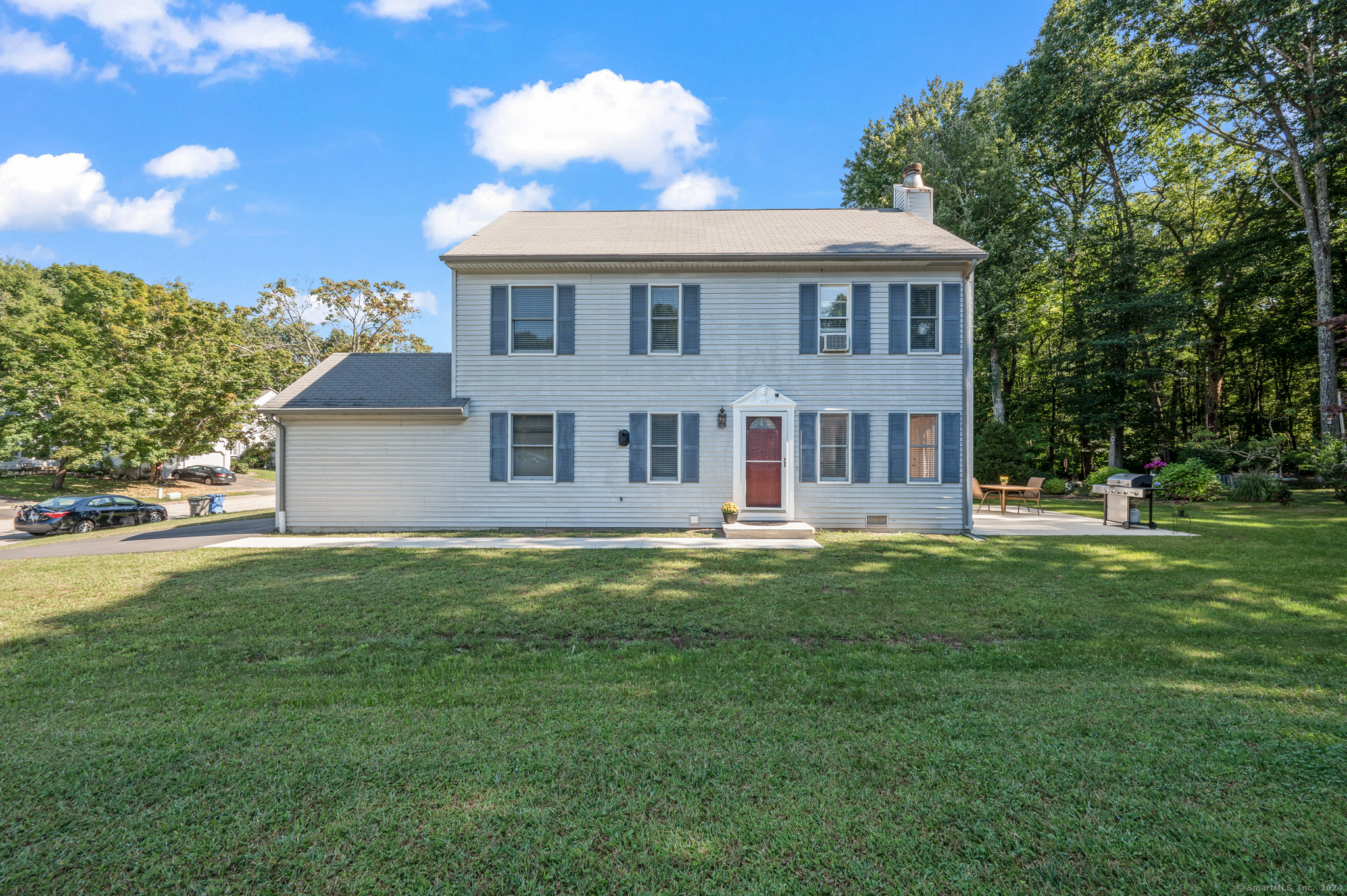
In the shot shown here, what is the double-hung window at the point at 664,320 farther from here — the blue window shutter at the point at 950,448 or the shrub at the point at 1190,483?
the shrub at the point at 1190,483

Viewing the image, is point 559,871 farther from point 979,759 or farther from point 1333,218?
point 1333,218

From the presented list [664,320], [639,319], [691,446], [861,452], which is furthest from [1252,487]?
[639,319]

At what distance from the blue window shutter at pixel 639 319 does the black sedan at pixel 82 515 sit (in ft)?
54.0

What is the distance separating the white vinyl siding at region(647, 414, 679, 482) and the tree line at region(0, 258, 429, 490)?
24574mm

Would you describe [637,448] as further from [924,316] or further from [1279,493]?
[1279,493]

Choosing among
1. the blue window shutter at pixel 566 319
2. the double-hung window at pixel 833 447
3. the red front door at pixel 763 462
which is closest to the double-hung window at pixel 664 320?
the blue window shutter at pixel 566 319

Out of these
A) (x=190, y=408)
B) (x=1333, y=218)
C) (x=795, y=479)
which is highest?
(x=1333, y=218)

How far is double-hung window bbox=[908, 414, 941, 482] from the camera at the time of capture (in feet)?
38.0

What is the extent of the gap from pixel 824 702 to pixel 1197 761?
1932mm

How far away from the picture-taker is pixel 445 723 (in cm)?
340

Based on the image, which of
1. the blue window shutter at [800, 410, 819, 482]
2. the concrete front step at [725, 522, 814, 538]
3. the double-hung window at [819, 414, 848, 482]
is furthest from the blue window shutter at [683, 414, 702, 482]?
the double-hung window at [819, 414, 848, 482]

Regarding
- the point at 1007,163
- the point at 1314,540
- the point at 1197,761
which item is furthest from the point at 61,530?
the point at 1007,163

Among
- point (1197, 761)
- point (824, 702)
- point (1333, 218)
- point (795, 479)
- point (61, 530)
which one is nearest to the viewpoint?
point (1197, 761)

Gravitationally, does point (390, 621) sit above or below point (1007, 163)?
below
